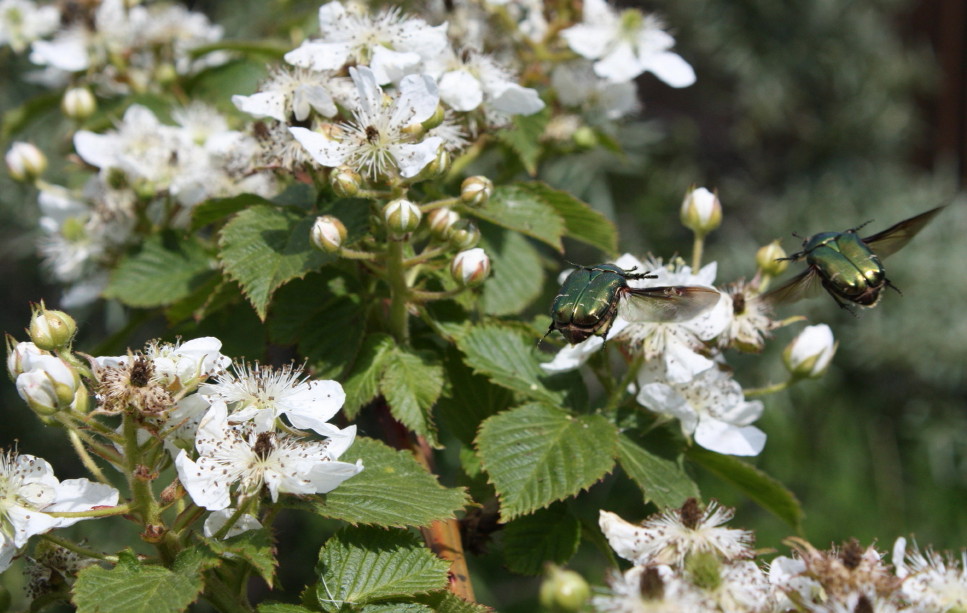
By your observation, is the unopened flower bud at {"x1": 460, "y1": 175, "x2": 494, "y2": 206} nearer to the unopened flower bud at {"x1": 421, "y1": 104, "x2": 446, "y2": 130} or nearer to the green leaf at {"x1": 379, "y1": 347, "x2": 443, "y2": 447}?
the unopened flower bud at {"x1": 421, "y1": 104, "x2": 446, "y2": 130}

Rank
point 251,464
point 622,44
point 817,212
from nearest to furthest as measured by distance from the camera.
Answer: point 251,464
point 622,44
point 817,212

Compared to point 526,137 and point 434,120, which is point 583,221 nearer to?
point 526,137

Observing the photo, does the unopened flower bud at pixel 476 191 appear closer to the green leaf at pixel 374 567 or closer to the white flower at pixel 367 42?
the white flower at pixel 367 42

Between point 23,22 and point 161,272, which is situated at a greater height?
point 23,22

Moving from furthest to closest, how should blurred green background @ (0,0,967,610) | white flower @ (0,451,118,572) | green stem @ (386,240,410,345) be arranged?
blurred green background @ (0,0,967,610), green stem @ (386,240,410,345), white flower @ (0,451,118,572)

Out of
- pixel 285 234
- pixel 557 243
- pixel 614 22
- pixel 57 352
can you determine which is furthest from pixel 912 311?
pixel 57 352

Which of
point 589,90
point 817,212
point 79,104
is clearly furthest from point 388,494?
point 817,212

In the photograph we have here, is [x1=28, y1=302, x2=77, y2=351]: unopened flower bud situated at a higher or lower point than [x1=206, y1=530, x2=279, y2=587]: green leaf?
higher

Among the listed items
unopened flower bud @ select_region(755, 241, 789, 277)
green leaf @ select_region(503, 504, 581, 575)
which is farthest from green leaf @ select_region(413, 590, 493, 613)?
unopened flower bud @ select_region(755, 241, 789, 277)
